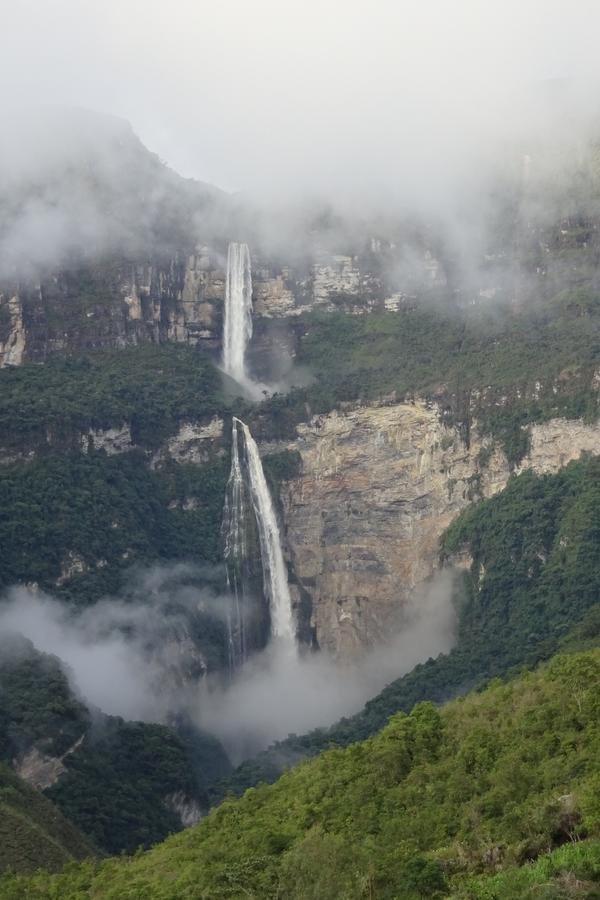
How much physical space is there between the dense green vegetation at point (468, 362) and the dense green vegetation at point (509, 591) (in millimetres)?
3912

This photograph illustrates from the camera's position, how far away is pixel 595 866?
37531 mm

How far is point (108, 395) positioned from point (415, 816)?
60177mm

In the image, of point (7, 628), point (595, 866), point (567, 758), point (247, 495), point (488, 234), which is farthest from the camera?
point (488, 234)

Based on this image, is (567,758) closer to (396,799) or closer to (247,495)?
(396,799)

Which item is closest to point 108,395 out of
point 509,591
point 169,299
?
point 169,299

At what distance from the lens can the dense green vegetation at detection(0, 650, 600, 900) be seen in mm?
41750

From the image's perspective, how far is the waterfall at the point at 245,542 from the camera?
10175 cm

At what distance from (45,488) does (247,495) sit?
14.2 m

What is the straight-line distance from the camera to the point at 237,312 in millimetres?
115875

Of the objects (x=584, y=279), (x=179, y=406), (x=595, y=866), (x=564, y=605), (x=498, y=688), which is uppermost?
(x=584, y=279)

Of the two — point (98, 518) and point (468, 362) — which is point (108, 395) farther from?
point (468, 362)

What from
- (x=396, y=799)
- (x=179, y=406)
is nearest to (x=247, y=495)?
(x=179, y=406)

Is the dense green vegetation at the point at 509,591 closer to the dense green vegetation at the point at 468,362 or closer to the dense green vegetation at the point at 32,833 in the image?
the dense green vegetation at the point at 468,362

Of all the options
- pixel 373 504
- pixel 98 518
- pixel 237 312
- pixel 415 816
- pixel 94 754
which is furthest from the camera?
pixel 237 312
